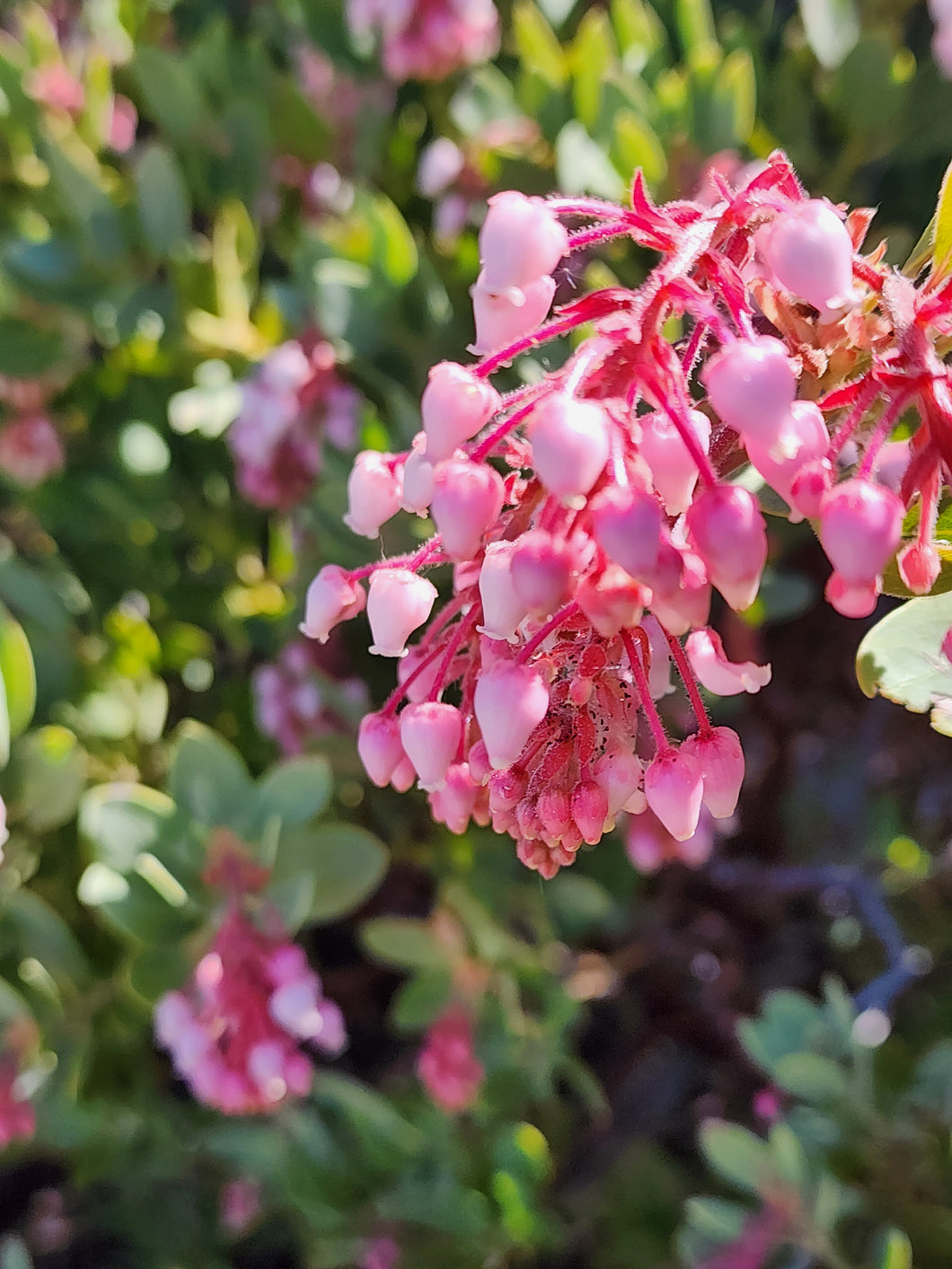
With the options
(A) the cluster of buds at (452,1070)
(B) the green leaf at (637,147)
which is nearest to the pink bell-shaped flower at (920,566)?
(B) the green leaf at (637,147)

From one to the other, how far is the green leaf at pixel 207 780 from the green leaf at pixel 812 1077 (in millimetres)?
552

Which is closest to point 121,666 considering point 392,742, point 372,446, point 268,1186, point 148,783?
point 148,783

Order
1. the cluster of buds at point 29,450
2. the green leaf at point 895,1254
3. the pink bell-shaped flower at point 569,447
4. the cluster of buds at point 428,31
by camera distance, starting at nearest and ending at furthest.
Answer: the pink bell-shaped flower at point 569,447
the green leaf at point 895,1254
the cluster of buds at point 428,31
the cluster of buds at point 29,450

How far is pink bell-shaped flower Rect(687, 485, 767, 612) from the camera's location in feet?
1.26

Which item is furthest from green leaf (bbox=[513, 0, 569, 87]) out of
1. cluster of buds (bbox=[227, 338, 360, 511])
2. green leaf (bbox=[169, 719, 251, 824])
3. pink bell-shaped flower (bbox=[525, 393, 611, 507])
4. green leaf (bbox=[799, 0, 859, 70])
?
pink bell-shaped flower (bbox=[525, 393, 611, 507])

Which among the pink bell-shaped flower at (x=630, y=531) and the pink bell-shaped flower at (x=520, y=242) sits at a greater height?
the pink bell-shaped flower at (x=520, y=242)

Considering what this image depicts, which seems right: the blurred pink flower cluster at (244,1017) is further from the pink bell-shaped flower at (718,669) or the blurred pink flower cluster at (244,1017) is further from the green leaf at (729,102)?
the green leaf at (729,102)

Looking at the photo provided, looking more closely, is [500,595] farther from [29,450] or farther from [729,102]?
[29,450]

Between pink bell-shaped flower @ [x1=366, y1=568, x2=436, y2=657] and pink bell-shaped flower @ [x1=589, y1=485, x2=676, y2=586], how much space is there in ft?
0.47

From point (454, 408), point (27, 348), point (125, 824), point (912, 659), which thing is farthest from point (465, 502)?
point (27, 348)

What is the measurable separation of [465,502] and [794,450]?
0.40ft

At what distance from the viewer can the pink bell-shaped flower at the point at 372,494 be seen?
52 centimetres

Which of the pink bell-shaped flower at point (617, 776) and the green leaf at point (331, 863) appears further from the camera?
the green leaf at point (331, 863)

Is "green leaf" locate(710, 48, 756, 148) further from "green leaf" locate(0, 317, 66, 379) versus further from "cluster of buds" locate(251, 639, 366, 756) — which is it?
"green leaf" locate(0, 317, 66, 379)
